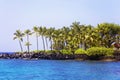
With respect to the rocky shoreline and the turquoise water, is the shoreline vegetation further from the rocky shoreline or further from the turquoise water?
the turquoise water

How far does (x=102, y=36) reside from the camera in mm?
146000

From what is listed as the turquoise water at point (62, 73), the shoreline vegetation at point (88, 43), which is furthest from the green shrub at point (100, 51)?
the turquoise water at point (62, 73)

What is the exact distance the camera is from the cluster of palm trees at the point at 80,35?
476 ft

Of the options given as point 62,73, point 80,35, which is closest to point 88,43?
point 80,35

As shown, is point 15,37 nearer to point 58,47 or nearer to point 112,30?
point 58,47

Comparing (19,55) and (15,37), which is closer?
(19,55)

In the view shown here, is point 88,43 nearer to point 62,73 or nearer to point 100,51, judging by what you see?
point 100,51

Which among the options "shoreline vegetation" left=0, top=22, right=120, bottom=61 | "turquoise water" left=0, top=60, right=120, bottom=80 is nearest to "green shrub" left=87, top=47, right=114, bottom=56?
"shoreline vegetation" left=0, top=22, right=120, bottom=61

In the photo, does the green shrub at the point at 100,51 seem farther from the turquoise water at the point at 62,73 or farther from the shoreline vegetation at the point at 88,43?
the turquoise water at the point at 62,73

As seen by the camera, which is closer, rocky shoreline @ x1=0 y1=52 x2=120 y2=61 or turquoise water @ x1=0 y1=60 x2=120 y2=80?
turquoise water @ x1=0 y1=60 x2=120 y2=80

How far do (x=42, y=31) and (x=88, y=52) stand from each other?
151 feet

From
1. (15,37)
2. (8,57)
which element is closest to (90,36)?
(8,57)

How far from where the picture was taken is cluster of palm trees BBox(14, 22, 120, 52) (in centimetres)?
14500

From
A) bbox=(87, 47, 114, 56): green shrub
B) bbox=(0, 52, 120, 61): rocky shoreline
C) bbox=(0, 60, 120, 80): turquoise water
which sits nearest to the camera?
bbox=(0, 60, 120, 80): turquoise water
